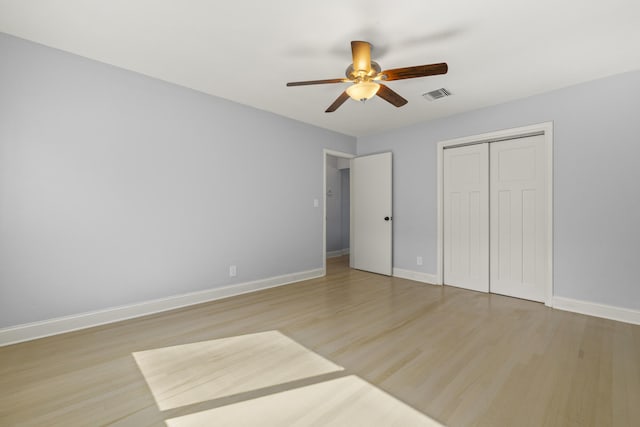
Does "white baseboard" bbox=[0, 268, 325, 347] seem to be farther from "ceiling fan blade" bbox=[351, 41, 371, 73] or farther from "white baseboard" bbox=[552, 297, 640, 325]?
"white baseboard" bbox=[552, 297, 640, 325]

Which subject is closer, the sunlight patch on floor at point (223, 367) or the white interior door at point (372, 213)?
the sunlight patch on floor at point (223, 367)

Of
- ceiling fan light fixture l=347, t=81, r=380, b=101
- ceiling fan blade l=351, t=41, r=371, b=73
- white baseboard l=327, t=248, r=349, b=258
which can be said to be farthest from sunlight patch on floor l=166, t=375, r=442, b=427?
white baseboard l=327, t=248, r=349, b=258

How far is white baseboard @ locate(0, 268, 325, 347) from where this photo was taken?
7.88ft

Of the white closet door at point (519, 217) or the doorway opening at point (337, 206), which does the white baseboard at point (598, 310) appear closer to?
the white closet door at point (519, 217)

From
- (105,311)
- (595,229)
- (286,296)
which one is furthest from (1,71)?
(595,229)

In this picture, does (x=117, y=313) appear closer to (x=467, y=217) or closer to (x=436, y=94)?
(x=436, y=94)

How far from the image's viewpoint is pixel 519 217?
3.65 m

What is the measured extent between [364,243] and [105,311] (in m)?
3.85

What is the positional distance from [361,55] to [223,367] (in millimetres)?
2523

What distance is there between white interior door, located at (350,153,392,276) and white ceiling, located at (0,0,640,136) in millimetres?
1869

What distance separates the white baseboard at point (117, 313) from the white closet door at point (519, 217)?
3129 millimetres

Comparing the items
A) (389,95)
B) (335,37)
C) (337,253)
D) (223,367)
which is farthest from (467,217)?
(223,367)

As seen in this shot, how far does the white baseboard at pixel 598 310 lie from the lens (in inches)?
112

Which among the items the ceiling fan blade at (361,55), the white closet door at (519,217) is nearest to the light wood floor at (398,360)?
the white closet door at (519,217)
